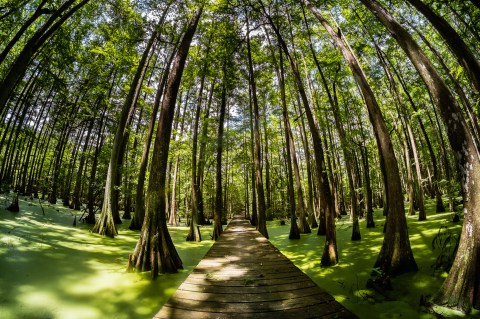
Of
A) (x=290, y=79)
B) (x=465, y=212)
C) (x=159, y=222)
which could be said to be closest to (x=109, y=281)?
(x=159, y=222)

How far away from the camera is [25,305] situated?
10.5ft

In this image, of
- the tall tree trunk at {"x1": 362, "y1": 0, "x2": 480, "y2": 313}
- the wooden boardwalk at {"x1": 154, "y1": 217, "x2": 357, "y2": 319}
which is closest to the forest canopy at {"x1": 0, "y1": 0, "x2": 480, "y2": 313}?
the tall tree trunk at {"x1": 362, "y1": 0, "x2": 480, "y2": 313}

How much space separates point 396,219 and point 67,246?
26.7 ft

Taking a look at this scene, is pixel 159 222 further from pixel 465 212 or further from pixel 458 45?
pixel 458 45

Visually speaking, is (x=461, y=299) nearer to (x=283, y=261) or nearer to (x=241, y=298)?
(x=241, y=298)

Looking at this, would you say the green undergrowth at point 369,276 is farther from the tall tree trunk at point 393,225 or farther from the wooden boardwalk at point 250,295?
the wooden boardwalk at point 250,295

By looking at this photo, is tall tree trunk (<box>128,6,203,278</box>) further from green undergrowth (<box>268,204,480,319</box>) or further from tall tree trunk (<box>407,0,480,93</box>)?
tall tree trunk (<box>407,0,480,93</box>)

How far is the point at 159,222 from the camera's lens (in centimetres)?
573

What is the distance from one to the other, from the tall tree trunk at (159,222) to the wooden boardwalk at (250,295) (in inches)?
33.4

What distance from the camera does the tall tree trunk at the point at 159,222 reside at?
530 centimetres

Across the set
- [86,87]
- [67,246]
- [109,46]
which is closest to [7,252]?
[67,246]

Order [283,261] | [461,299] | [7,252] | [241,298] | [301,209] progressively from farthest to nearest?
1. [301,209]
2. [283,261]
3. [7,252]
4. [241,298]
5. [461,299]

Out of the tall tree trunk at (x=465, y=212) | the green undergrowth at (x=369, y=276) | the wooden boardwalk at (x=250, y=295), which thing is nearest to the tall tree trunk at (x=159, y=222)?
the wooden boardwalk at (x=250, y=295)

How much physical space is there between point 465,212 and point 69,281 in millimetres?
6453
